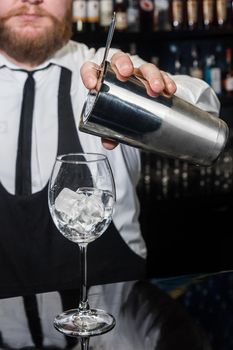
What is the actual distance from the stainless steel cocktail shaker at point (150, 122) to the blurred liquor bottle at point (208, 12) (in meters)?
2.06

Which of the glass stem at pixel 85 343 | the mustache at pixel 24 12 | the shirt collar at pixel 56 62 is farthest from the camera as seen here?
the shirt collar at pixel 56 62

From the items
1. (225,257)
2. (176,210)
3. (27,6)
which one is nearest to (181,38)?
(176,210)

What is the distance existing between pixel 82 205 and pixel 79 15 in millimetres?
2037

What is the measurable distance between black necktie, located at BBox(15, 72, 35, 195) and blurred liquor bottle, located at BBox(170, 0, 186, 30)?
143cm

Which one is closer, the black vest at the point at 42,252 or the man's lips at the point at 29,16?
the black vest at the point at 42,252

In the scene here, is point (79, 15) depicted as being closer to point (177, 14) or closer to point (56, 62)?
point (177, 14)

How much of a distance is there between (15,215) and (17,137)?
23 centimetres

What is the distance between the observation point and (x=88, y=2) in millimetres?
2768

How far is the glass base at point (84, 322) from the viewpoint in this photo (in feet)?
2.78

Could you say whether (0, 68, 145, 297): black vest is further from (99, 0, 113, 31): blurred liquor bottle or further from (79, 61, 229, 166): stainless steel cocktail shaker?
(99, 0, 113, 31): blurred liquor bottle

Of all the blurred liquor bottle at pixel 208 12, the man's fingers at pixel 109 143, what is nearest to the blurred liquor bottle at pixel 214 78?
the blurred liquor bottle at pixel 208 12

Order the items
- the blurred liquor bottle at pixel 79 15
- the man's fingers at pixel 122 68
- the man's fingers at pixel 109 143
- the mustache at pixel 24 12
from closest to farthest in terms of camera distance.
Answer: the man's fingers at pixel 122 68 < the man's fingers at pixel 109 143 < the mustache at pixel 24 12 < the blurred liquor bottle at pixel 79 15

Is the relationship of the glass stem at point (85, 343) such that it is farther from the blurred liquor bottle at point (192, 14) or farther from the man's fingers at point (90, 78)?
the blurred liquor bottle at point (192, 14)

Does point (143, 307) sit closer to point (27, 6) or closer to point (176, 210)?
point (27, 6)
